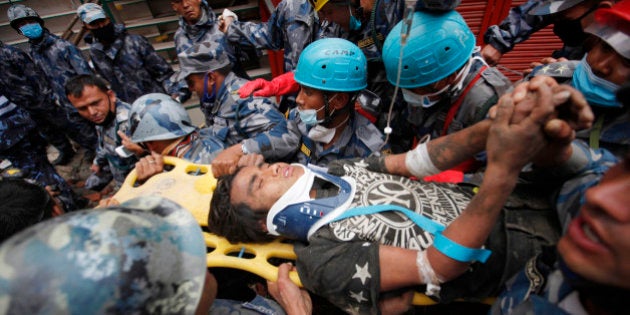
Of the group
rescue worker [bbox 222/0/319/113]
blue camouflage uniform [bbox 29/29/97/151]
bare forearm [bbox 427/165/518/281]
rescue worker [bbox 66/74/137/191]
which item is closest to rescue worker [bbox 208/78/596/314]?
bare forearm [bbox 427/165/518/281]

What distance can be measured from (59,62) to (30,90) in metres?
0.99

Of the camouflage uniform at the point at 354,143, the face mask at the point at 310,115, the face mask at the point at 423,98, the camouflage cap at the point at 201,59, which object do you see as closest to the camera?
the face mask at the point at 423,98

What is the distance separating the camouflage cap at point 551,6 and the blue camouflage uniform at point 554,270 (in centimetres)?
190

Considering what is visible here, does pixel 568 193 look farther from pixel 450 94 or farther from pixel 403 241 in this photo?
pixel 450 94

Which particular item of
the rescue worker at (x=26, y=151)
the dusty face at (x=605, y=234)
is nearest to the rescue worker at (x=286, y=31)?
the dusty face at (x=605, y=234)

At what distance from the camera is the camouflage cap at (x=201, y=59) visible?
3.28 metres

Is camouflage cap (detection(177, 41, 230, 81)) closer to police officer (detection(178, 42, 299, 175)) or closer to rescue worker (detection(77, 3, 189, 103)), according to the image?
police officer (detection(178, 42, 299, 175))

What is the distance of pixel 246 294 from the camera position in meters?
2.60

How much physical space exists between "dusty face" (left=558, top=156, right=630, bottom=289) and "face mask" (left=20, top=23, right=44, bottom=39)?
7.29m

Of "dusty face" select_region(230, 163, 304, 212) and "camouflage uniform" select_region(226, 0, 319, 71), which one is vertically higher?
"camouflage uniform" select_region(226, 0, 319, 71)

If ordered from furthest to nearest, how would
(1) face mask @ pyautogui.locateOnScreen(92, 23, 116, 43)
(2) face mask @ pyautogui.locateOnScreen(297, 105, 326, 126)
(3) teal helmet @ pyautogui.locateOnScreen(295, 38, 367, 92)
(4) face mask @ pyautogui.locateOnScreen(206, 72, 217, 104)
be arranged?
(1) face mask @ pyautogui.locateOnScreen(92, 23, 116, 43), (4) face mask @ pyautogui.locateOnScreen(206, 72, 217, 104), (2) face mask @ pyautogui.locateOnScreen(297, 105, 326, 126), (3) teal helmet @ pyautogui.locateOnScreen(295, 38, 367, 92)

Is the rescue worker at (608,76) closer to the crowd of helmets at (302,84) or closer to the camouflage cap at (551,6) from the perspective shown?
the crowd of helmets at (302,84)

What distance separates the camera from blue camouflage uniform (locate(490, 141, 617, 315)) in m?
1.01

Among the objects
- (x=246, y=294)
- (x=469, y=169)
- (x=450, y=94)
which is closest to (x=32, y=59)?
(x=246, y=294)
